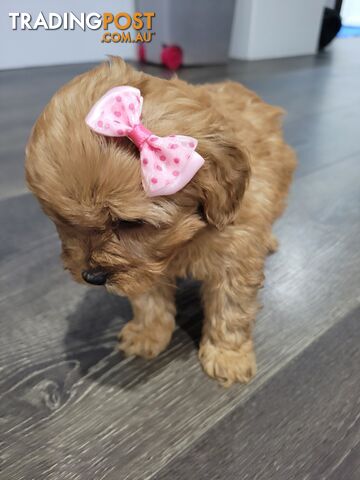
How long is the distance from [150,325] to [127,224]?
0.51 m

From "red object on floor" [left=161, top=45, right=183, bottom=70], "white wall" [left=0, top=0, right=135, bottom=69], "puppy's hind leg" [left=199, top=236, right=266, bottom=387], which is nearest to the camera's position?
"puppy's hind leg" [left=199, top=236, right=266, bottom=387]

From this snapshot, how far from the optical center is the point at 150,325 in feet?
4.39

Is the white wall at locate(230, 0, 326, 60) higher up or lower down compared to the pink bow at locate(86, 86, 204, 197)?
lower down

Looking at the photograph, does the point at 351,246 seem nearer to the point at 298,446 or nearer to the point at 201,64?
the point at 298,446

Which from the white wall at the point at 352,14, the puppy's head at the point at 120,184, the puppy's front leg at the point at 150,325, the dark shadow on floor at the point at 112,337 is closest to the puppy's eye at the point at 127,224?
the puppy's head at the point at 120,184

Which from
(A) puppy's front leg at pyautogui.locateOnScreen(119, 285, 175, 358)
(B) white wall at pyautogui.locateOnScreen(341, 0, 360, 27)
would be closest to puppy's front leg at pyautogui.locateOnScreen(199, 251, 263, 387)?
(A) puppy's front leg at pyautogui.locateOnScreen(119, 285, 175, 358)

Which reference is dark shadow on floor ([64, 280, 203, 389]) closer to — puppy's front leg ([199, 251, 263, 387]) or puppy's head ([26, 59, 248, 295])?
puppy's front leg ([199, 251, 263, 387])

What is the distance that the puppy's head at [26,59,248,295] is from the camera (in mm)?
830

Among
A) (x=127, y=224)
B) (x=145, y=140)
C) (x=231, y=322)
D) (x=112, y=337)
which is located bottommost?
(x=112, y=337)

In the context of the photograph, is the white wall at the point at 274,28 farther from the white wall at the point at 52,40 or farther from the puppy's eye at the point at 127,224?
the puppy's eye at the point at 127,224

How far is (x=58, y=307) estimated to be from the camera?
4.87ft

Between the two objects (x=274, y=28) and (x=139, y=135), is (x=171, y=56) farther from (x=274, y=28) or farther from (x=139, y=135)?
(x=139, y=135)

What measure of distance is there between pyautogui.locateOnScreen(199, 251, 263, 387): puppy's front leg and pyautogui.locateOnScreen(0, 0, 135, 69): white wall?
151 inches

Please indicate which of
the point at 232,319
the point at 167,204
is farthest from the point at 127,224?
the point at 232,319
